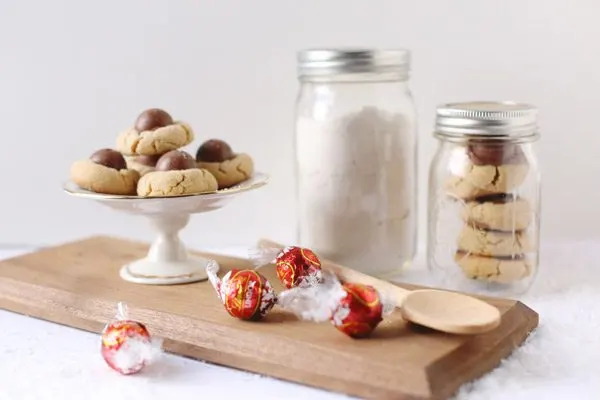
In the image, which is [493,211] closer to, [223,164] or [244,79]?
[223,164]

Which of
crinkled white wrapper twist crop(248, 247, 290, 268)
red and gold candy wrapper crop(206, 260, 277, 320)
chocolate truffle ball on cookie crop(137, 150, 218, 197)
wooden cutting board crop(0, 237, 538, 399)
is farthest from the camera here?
crinkled white wrapper twist crop(248, 247, 290, 268)

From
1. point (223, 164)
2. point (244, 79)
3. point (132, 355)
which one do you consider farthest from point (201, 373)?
point (244, 79)

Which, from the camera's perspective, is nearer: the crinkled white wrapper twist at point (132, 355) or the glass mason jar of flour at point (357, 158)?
the crinkled white wrapper twist at point (132, 355)

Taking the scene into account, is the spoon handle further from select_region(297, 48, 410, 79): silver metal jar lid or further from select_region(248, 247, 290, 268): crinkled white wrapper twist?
select_region(297, 48, 410, 79): silver metal jar lid

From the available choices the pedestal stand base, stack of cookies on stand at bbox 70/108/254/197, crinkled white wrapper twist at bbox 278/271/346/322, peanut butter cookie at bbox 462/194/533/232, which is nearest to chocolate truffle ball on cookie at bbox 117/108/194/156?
stack of cookies on stand at bbox 70/108/254/197

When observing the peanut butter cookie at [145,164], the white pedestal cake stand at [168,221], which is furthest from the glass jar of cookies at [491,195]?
the peanut butter cookie at [145,164]

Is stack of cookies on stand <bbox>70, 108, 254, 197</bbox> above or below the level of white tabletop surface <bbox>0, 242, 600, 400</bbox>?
above

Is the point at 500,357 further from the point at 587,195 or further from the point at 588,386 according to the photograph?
the point at 587,195

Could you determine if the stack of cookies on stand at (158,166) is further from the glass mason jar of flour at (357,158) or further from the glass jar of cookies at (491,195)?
the glass jar of cookies at (491,195)
